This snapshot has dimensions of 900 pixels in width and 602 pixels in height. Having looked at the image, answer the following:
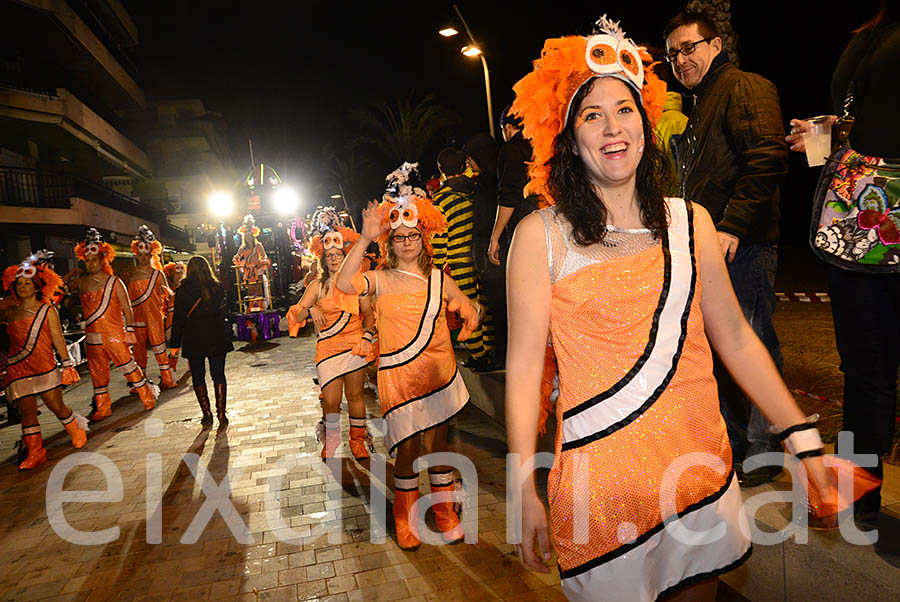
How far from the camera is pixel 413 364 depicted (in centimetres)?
402

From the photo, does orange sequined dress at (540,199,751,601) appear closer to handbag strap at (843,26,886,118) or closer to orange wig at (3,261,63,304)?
handbag strap at (843,26,886,118)

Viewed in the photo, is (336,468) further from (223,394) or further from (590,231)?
(590,231)

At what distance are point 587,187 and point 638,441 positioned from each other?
2.77 feet

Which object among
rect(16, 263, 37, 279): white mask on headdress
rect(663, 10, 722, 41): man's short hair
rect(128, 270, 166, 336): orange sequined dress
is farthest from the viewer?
rect(128, 270, 166, 336): orange sequined dress

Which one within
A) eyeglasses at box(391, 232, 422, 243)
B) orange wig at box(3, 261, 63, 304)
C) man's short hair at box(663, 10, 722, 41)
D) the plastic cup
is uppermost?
man's short hair at box(663, 10, 722, 41)

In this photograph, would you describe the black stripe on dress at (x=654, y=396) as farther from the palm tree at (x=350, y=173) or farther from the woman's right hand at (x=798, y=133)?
the palm tree at (x=350, y=173)

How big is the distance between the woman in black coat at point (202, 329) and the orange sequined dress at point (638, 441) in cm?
666

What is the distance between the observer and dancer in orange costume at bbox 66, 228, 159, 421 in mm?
8281

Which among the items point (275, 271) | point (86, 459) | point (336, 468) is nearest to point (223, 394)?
point (86, 459)

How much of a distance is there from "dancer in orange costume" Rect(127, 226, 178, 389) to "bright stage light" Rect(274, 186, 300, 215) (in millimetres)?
11028

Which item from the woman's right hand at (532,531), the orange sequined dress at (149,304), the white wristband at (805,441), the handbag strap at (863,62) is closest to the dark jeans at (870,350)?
the handbag strap at (863,62)

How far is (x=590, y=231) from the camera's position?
176cm

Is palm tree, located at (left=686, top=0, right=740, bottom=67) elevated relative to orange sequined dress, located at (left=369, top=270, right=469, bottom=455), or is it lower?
elevated

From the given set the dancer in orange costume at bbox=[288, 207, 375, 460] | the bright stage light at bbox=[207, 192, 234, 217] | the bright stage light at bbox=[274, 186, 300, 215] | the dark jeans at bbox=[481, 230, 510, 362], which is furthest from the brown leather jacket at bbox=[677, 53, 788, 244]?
the bright stage light at bbox=[207, 192, 234, 217]
